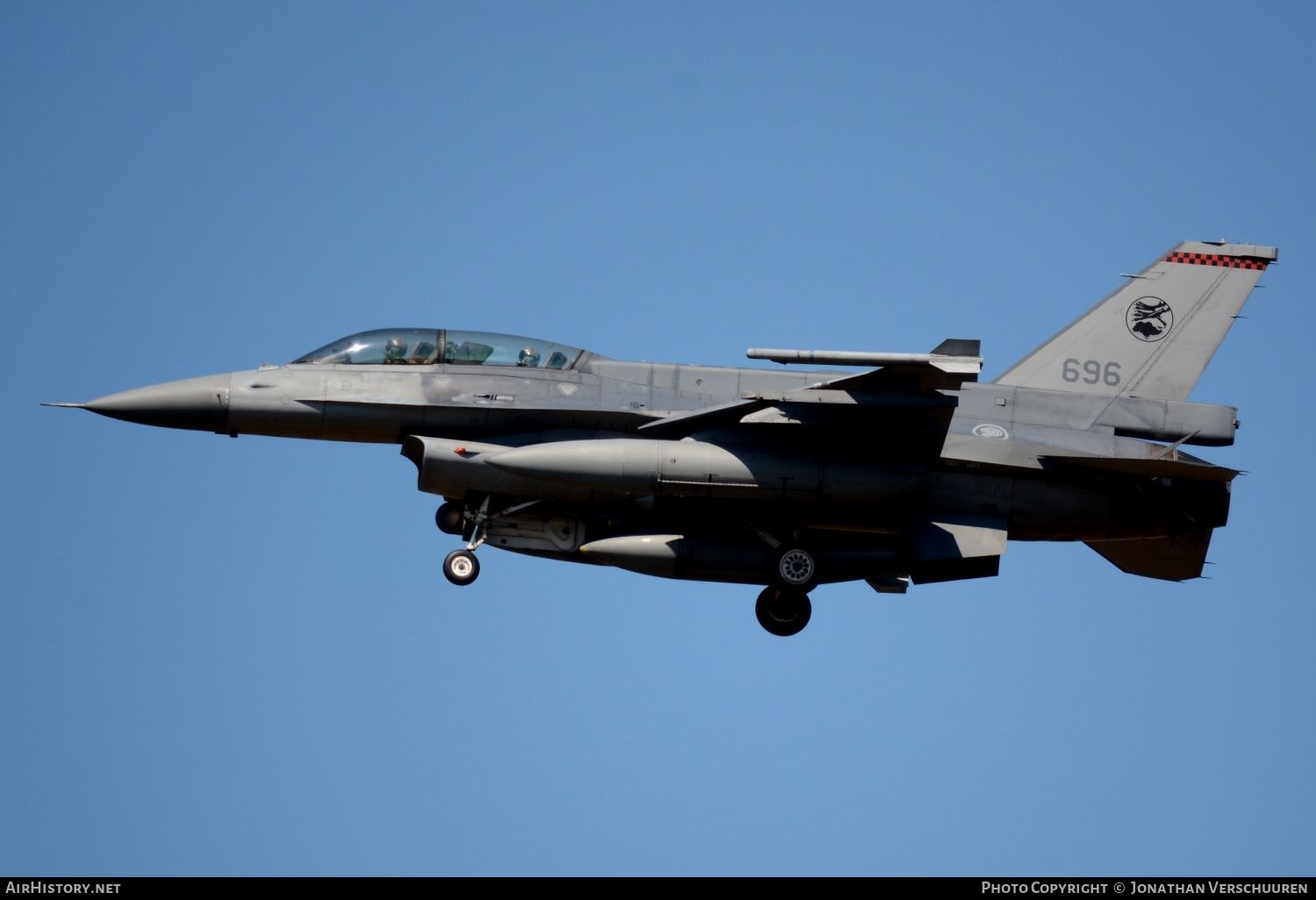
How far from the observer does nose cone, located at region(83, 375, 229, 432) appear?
66.0 feet

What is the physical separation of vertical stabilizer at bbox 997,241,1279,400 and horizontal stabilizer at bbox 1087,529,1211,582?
1.68 meters

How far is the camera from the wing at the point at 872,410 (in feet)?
61.6

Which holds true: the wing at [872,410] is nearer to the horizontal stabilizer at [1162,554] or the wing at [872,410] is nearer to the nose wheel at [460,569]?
the nose wheel at [460,569]

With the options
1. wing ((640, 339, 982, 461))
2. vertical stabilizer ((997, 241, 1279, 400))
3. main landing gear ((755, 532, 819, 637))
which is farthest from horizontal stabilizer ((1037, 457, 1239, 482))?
main landing gear ((755, 532, 819, 637))

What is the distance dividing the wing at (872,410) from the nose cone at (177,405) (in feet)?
15.2

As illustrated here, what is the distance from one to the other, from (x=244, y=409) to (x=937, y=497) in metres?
7.62

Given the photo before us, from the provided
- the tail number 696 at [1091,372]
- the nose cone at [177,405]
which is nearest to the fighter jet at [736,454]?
the nose cone at [177,405]

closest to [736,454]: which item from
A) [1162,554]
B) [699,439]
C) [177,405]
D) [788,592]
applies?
Result: [699,439]

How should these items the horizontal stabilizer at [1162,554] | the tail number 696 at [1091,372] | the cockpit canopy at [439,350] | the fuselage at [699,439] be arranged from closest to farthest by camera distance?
the fuselage at [699,439]
the cockpit canopy at [439,350]
the horizontal stabilizer at [1162,554]
the tail number 696 at [1091,372]

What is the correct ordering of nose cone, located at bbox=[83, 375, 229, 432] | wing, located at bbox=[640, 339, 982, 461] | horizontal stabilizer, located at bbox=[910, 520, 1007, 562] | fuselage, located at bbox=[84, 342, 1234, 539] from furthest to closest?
horizontal stabilizer, located at bbox=[910, 520, 1007, 562]
nose cone, located at bbox=[83, 375, 229, 432]
fuselage, located at bbox=[84, 342, 1234, 539]
wing, located at bbox=[640, 339, 982, 461]

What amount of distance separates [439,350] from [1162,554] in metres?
8.75

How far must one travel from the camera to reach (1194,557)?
2177 centimetres

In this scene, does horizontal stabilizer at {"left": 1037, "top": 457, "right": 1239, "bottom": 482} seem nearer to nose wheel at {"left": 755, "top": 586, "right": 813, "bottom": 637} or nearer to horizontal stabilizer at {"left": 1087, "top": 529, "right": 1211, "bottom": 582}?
horizontal stabilizer at {"left": 1087, "top": 529, "right": 1211, "bottom": 582}
